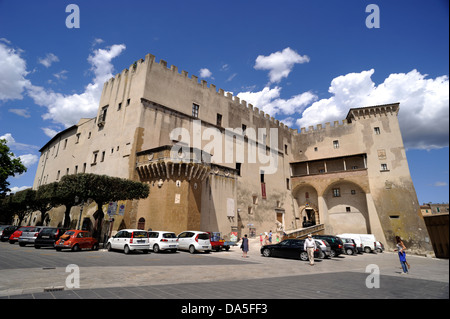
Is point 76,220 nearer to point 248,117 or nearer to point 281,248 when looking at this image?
point 281,248

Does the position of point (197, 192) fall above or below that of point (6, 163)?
below

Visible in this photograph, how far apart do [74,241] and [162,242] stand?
563 centimetres

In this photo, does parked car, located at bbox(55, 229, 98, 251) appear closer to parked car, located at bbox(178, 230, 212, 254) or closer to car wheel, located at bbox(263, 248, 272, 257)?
parked car, located at bbox(178, 230, 212, 254)

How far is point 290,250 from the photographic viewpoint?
17156 millimetres

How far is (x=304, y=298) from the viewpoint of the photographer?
5.72 m

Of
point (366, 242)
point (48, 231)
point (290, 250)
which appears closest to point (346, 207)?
point (366, 242)

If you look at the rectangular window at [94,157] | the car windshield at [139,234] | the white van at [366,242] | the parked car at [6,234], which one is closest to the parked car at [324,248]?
the white van at [366,242]

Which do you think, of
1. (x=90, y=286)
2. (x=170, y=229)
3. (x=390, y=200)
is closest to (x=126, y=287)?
(x=90, y=286)

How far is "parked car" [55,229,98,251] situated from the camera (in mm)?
16312

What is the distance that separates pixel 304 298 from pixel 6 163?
40352 mm

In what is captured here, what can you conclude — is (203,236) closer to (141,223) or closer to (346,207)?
(141,223)

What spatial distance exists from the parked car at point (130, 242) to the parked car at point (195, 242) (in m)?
3.01

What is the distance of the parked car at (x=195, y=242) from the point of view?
724 inches

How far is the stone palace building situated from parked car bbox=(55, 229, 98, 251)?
2.29 metres
